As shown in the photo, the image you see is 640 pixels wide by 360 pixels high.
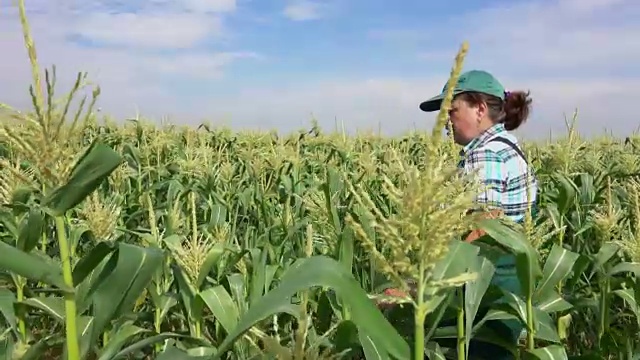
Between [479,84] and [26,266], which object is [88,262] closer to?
[26,266]

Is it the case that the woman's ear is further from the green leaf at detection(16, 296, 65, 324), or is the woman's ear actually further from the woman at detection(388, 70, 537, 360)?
the green leaf at detection(16, 296, 65, 324)

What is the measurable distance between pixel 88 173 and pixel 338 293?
2.27 feet

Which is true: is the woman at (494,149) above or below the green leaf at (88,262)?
above

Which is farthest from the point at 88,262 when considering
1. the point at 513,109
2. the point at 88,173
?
the point at 513,109

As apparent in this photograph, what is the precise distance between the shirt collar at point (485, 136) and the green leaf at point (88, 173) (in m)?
2.04

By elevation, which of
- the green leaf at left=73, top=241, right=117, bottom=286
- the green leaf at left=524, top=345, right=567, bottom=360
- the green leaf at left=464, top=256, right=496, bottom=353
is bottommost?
the green leaf at left=524, top=345, right=567, bottom=360

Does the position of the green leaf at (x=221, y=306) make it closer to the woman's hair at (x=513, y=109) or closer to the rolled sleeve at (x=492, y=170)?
the rolled sleeve at (x=492, y=170)

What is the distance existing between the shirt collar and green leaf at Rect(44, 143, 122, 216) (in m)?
2.04

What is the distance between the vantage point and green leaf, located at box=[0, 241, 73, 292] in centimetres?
165

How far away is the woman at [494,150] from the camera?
305cm

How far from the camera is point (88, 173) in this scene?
168cm

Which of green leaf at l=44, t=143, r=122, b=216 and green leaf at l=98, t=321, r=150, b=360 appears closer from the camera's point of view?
green leaf at l=44, t=143, r=122, b=216

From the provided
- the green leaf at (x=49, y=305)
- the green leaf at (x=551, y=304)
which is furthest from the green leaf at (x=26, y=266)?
the green leaf at (x=551, y=304)

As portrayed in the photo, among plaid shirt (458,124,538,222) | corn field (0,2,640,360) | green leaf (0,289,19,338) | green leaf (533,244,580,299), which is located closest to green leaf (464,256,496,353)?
corn field (0,2,640,360)
